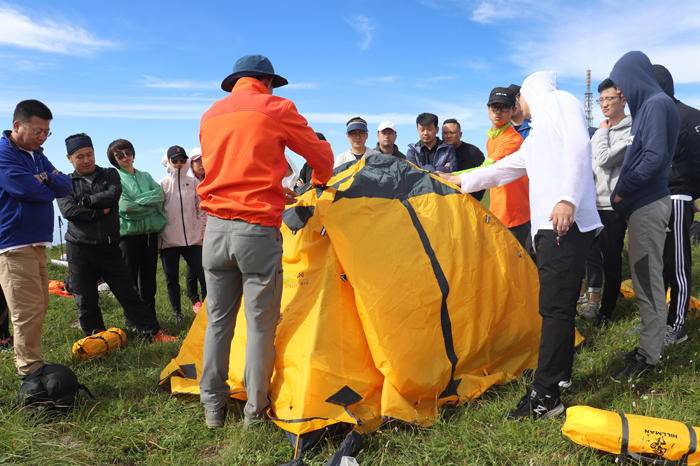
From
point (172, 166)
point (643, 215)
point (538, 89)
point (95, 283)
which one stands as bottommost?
point (95, 283)

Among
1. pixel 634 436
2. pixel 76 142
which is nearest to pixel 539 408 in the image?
pixel 634 436

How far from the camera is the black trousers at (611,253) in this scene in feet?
15.9

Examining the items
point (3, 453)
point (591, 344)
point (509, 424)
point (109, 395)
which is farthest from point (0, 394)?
point (591, 344)

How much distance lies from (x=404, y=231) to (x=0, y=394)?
3386 millimetres

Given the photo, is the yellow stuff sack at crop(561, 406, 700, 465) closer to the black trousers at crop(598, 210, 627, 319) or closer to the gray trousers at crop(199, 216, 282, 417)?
the gray trousers at crop(199, 216, 282, 417)

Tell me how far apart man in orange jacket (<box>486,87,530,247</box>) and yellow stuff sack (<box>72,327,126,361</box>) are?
402 cm

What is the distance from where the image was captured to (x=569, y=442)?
2.91 m

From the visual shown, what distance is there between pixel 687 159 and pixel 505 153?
4.97ft

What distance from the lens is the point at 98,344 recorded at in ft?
15.8

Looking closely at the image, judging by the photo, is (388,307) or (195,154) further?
(195,154)

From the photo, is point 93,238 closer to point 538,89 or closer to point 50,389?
point 50,389

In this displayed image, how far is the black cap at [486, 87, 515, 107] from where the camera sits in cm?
486

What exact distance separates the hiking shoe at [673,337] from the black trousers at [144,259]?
5.34 meters

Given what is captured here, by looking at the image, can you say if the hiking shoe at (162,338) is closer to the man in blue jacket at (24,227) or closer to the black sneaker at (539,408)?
the man in blue jacket at (24,227)
